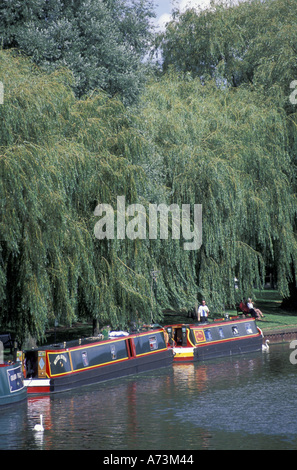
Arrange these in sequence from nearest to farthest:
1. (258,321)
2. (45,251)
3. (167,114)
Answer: (45,251) → (167,114) → (258,321)

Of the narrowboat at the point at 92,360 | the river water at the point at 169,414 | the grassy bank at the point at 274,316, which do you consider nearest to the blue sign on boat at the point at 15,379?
the river water at the point at 169,414

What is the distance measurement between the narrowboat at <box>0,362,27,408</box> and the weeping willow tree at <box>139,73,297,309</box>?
1170 centimetres

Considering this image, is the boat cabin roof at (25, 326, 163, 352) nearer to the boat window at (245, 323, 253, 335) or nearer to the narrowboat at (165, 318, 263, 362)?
the narrowboat at (165, 318, 263, 362)

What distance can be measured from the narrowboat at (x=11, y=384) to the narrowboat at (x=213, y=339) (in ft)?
34.4

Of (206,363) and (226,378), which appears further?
(206,363)

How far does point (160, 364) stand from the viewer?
1157 inches

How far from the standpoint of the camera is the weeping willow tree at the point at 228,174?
33.2m

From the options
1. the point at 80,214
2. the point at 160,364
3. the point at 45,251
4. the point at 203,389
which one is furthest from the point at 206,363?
the point at 45,251

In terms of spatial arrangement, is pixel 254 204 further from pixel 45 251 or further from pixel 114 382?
pixel 45 251

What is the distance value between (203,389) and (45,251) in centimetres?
743

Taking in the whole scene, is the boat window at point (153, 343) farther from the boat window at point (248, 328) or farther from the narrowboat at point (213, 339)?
the boat window at point (248, 328)

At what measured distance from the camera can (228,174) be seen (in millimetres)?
33406

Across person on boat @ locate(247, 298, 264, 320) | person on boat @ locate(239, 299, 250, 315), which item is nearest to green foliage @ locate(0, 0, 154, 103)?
person on boat @ locate(247, 298, 264, 320)

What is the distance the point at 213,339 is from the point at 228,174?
8.03 m
